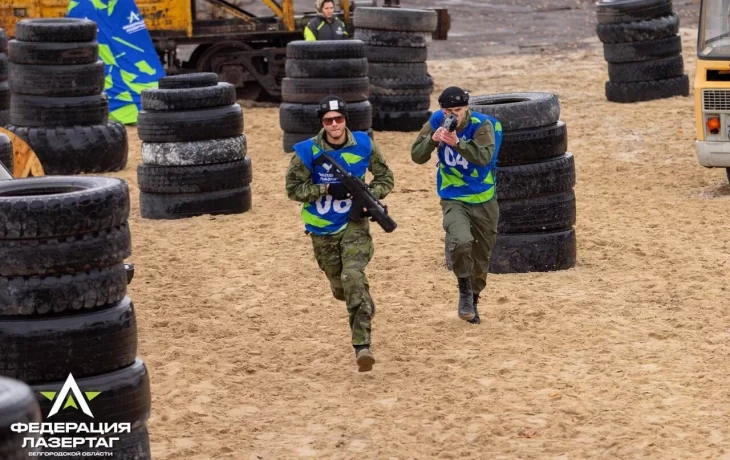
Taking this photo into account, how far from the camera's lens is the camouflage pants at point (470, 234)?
8.83 m

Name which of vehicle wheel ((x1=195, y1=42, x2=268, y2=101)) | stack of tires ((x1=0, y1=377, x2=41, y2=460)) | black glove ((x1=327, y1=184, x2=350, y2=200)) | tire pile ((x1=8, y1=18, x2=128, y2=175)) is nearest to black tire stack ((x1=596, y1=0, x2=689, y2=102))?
vehicle wheel ((x1=195, y1=42, x2=268, y2=101))

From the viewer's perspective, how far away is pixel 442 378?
794 centimetres

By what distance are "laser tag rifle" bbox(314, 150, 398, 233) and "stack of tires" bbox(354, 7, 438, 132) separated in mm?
9819

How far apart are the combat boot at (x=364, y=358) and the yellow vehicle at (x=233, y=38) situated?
12973 millimetres

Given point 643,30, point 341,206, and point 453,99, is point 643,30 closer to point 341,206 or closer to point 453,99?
point 453,99

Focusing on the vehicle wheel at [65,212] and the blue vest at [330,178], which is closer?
the vehicle wheel at [65,212]

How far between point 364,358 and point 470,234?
1.28m

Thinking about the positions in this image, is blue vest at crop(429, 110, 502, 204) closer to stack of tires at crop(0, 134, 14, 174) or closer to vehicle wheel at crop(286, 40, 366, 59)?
stack of tires at crop(0, 134, 14, 174)

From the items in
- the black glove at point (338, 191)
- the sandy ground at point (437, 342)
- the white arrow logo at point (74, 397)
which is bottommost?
the sandy ground at point (437, 342)

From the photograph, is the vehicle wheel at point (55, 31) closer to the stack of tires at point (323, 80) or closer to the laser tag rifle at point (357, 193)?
the stack of tires at point (323, 80)

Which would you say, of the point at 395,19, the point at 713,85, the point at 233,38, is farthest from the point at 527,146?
the point at 233,38

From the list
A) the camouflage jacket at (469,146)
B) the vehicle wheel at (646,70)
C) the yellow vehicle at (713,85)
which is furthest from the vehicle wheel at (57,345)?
the vehicle wheel at (646,70)

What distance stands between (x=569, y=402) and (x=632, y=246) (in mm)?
4190

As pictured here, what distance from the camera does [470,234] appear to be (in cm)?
884
